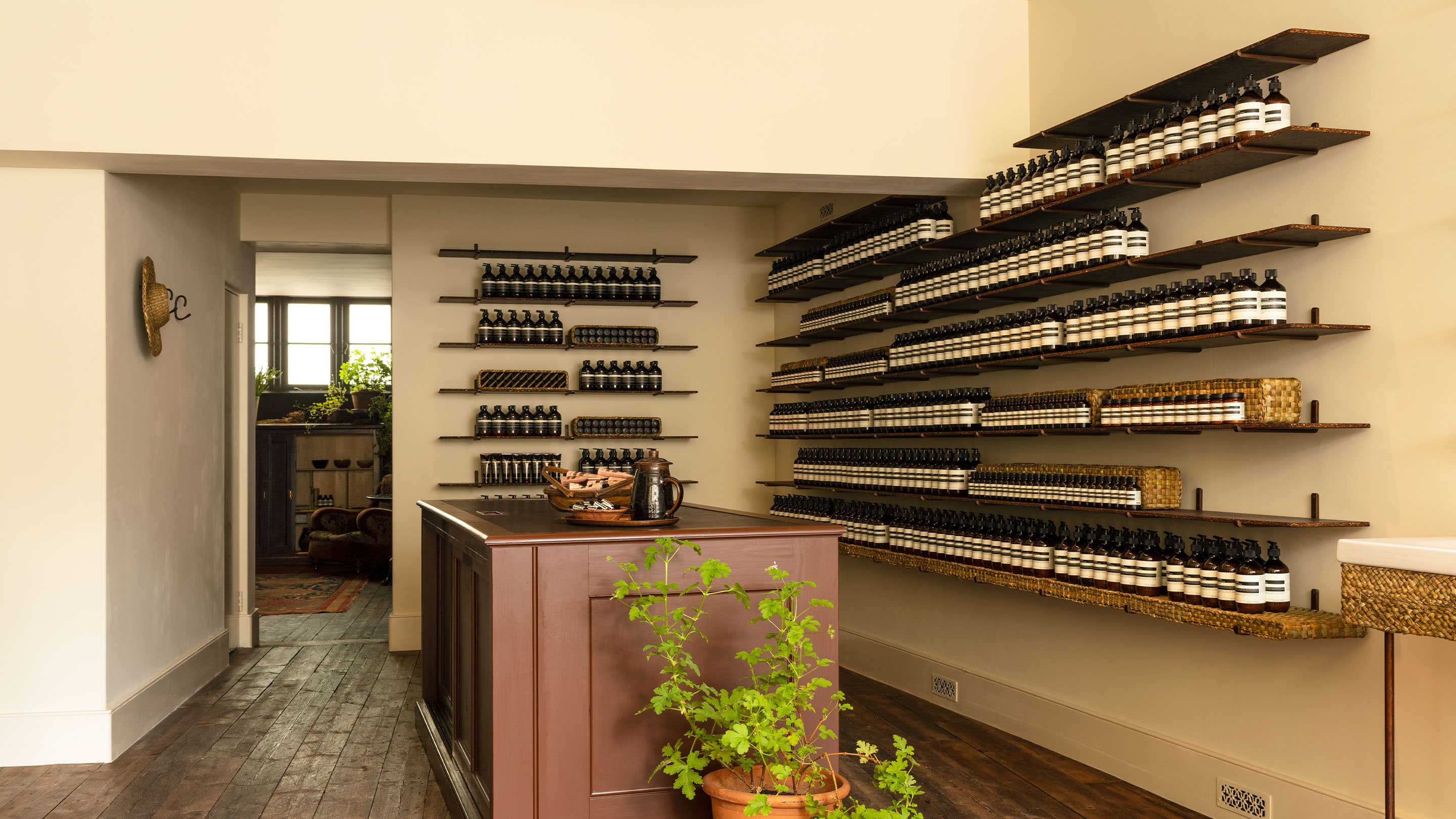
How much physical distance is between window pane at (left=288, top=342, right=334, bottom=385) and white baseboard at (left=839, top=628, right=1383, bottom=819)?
8.64 metres

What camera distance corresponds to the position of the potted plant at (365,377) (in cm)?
1184

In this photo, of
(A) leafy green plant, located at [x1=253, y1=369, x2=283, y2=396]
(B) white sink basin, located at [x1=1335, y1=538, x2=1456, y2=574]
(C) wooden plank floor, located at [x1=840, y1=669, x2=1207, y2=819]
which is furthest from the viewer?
(A) leafy green plant, located at [x1=253, y1=369, x2=283, y2=396]

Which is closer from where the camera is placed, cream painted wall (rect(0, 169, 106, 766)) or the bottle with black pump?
the bottle with black pump

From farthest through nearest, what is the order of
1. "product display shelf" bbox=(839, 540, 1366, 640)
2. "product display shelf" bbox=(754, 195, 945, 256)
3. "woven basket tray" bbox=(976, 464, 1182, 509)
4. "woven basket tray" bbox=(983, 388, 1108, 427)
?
"product display shelf" bbox=(754, 195, 945, 256) < "woven basket tray" bbox=(983, 388, 1108, 427) < "woven basket tray" bbox=(976, 464, 1182, 509) < "product display shelf" bbox=(839, 540, 1366, 640)

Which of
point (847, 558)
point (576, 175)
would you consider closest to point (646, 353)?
point (847, 558)

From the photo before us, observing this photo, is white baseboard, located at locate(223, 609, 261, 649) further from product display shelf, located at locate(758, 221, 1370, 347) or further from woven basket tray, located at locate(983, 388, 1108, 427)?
woven basket tray, located at locate(983, 388, 1108, 427)

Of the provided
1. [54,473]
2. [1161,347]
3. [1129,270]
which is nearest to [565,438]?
[54,473]

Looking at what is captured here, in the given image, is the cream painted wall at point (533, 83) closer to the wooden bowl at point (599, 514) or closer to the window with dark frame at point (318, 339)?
the wooden bowl at point (599, 514)

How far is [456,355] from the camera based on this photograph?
23.7 feet

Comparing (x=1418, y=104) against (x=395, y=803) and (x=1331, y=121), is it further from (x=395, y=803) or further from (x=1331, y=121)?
(x=395, y=803)

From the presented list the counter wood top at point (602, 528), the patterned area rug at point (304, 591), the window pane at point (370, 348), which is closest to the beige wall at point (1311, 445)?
the counter wood top at point (602, 528)

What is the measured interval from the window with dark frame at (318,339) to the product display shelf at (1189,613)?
9213mm

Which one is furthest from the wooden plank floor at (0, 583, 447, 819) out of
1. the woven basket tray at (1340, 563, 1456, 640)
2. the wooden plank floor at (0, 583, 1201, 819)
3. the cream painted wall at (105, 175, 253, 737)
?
the woven basket tray at (1340, 563, 1456, 640)

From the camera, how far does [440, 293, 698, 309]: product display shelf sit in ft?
23.4
